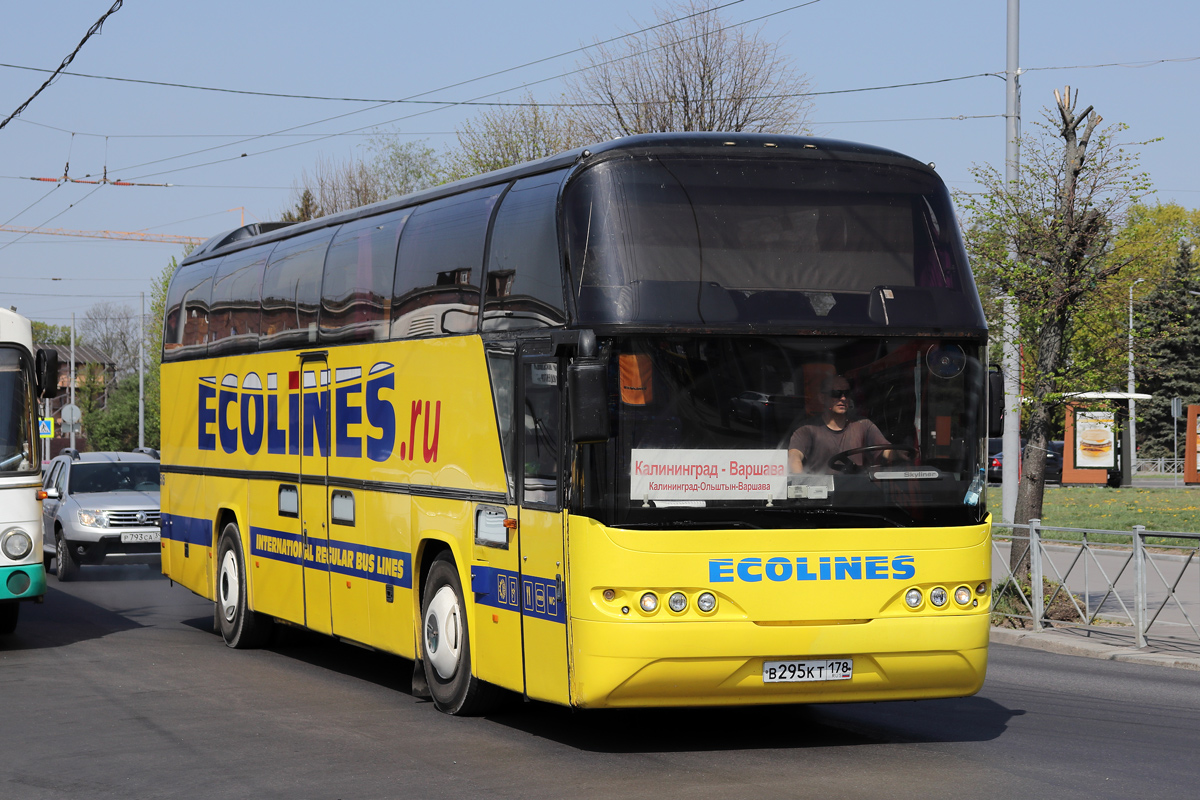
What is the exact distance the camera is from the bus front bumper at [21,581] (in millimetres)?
13727

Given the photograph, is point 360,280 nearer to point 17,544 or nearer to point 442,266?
point 442,266

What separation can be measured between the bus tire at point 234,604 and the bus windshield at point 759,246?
23.4ft

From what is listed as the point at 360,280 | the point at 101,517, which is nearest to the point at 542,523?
the point at 360,280

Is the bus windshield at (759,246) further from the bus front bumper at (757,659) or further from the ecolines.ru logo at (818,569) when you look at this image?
the bus front bumper at (757,659)

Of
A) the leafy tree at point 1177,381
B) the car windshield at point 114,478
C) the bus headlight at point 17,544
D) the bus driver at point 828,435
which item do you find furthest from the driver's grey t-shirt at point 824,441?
the leafy tree at point 1177,381

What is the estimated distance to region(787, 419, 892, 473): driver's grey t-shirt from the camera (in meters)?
8.29

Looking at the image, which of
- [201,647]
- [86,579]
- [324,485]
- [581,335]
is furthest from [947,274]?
[86,579]

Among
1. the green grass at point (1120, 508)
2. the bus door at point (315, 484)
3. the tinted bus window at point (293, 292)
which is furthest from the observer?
the green grass at point (1120, 508)

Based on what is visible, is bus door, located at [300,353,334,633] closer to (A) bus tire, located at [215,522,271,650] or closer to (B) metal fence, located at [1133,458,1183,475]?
(A) bus tire, located at [215,522,271,650]

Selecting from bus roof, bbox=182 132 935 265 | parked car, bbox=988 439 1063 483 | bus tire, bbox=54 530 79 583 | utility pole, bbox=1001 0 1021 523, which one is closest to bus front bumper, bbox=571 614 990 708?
bus roof, bbox=182 132 935 265

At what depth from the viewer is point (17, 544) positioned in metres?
13.8

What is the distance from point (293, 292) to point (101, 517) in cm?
989

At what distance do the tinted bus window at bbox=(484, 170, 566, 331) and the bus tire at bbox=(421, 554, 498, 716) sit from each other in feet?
6.00

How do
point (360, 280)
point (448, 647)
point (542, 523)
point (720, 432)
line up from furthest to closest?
point (360, 280), point (448, 647), point (542, 523), point (720, 432)
